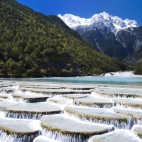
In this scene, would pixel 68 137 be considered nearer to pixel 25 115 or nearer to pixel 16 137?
pixel 16 137

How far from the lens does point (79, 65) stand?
9588cm

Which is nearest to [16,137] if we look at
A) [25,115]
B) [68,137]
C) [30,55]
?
[68,137]

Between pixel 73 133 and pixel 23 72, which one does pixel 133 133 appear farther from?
pixel 23 72

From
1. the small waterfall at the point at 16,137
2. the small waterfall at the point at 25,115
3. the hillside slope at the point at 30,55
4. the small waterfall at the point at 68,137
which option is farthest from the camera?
the hillside slope at the point at 30,55

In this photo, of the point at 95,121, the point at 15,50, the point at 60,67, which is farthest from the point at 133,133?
the point at 60,67

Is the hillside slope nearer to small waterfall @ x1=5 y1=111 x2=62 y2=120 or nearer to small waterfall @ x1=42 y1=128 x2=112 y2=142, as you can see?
small waterfall @ x1=5 y1=111 x2=62 y2=120

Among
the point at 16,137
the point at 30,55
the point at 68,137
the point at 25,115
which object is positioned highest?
the point at 30,55

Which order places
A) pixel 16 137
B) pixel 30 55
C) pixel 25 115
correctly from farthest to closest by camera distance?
pixel 30 55 < pixel 25 115 < pixel 16 137

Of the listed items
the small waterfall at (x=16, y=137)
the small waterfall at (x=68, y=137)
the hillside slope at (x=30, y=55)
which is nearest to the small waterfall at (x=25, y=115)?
the small waterfall at (x=16, y=137)

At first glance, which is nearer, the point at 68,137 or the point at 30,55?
the point at 68,137

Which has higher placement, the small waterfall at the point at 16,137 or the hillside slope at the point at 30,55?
the hillside slope at the point at 30,55

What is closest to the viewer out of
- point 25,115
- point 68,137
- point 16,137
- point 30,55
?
point 68,137

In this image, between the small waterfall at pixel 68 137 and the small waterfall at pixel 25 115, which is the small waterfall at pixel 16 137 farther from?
the small waterfall at pixel 25 115

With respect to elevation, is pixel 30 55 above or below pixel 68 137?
above
